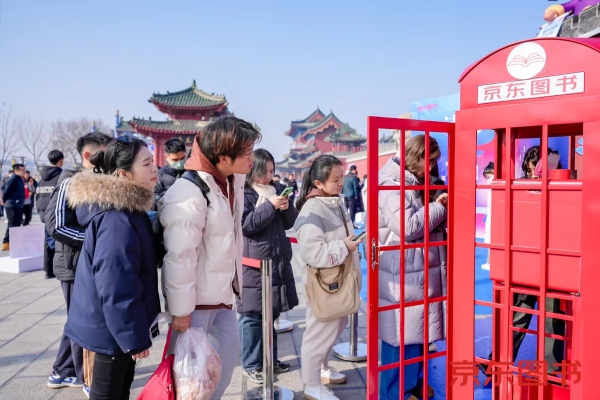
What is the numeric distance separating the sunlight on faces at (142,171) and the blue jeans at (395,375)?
1.72 m

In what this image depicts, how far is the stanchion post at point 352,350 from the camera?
3.61 meters

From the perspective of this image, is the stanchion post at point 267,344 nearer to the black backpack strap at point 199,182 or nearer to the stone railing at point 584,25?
the black backpack strap at point 199,182

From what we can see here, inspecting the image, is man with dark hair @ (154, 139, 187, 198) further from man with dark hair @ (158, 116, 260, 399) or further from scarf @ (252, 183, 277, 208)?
man with dark hair @ (158, 116, 260, 399)

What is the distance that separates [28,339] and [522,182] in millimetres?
4242

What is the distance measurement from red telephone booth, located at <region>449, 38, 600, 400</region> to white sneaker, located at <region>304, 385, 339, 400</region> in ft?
3.04

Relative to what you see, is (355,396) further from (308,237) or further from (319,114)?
(319,114)

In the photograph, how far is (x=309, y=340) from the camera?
292cm

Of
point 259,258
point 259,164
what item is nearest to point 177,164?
point 259,164

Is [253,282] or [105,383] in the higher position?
[253,282]

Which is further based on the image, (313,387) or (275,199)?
(275,199)

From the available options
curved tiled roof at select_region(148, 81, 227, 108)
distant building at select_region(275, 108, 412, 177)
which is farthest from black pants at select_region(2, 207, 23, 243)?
distant building at select_region(275, 108, 412, 177)

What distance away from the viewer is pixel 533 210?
1.89 m

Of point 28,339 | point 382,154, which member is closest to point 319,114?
point 382,154

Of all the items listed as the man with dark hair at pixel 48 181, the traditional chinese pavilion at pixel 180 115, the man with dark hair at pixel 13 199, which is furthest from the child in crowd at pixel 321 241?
the traditional chinese pavilion at pixel 180 115
